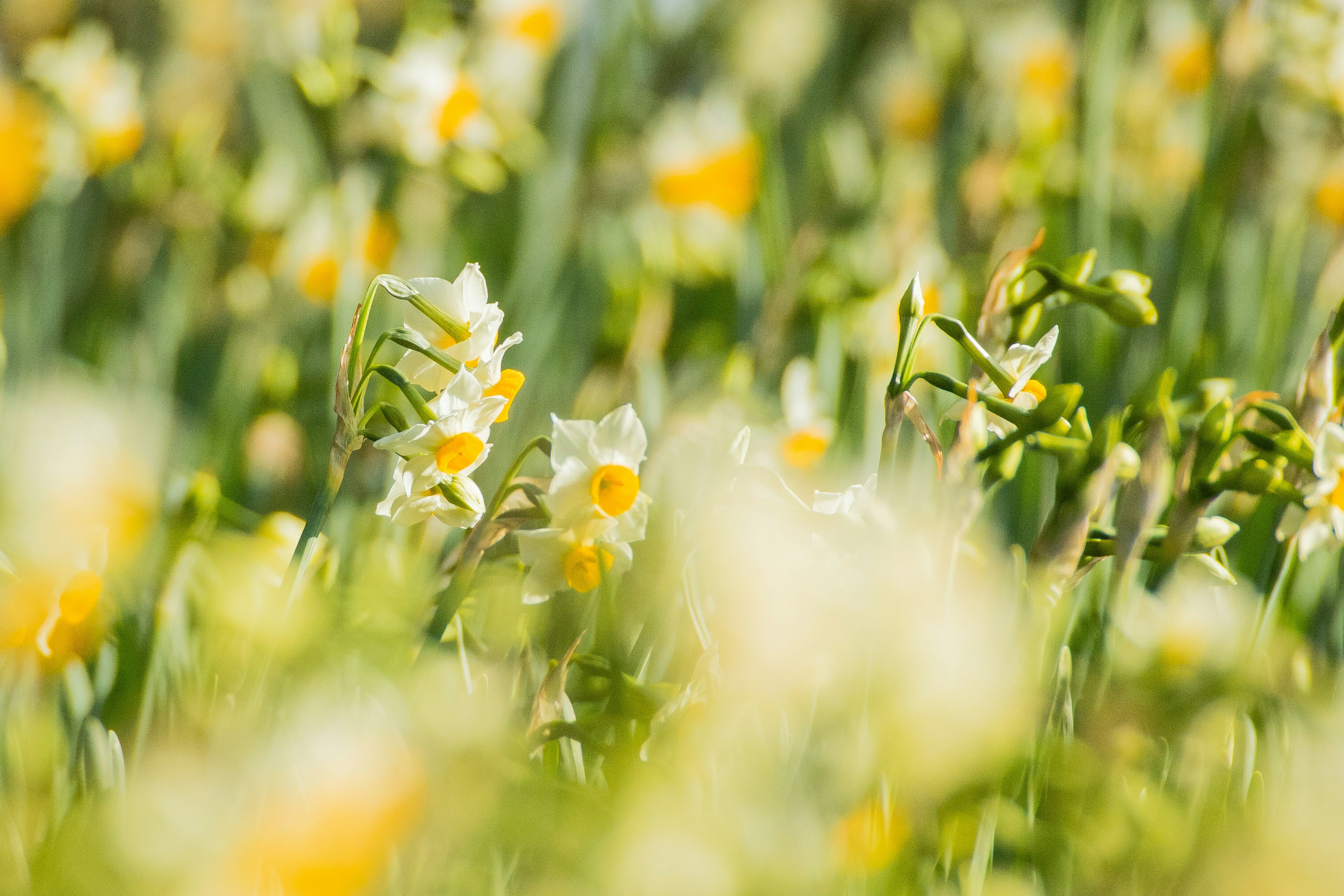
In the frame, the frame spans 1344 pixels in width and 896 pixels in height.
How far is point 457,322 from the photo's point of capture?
46 centimetres

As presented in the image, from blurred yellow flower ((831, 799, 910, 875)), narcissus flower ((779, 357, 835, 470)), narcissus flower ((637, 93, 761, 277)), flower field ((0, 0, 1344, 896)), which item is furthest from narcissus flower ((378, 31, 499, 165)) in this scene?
blurred yellow flower ((831, 799, 910, 875))

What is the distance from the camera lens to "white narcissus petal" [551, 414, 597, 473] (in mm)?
496

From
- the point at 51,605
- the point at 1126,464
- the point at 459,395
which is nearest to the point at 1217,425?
the point at 1126,464

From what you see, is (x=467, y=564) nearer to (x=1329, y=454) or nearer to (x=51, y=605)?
(x=51, y=605)

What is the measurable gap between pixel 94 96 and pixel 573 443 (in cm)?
106

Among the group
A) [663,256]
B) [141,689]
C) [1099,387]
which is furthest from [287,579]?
[1099,387]

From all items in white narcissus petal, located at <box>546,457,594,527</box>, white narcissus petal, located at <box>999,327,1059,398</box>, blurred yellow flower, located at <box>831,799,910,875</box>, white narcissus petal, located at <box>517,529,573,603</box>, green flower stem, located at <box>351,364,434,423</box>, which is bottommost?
blurred yellow flower, located at <box>831,799,910,875</box>

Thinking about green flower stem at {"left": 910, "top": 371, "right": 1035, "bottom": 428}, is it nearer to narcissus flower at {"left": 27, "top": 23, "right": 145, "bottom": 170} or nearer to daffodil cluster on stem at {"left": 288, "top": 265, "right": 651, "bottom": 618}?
daffodil cluster on stem at {"left": 288, "top": 265, "right": 651, "bottom": 618}

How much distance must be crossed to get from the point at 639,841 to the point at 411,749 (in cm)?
14

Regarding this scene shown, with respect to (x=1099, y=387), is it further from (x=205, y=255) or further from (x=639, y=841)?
(x=205, y=255)

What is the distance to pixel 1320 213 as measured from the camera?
1.29m

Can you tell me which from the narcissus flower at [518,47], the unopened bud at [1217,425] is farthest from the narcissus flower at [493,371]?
the narcissus flower at [518,47]

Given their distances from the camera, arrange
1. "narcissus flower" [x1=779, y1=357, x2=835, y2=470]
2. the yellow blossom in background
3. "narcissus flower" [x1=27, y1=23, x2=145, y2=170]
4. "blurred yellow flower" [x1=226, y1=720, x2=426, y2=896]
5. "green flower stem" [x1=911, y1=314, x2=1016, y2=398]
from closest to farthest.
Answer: "blurred yellow flower" [x1=226, y1=720, x2=426, y2=896] → "green flower stem" [x1=911, y1=314, x2=1016, y2=398] → "narcissus flower" [x1=779, y1=357, x2=835, y2=470] → "narcissus flower" [x1=27, y1=23, x2=145, y2=170] → the yellow blossom in background

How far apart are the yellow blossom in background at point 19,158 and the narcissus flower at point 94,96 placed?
0.09m
